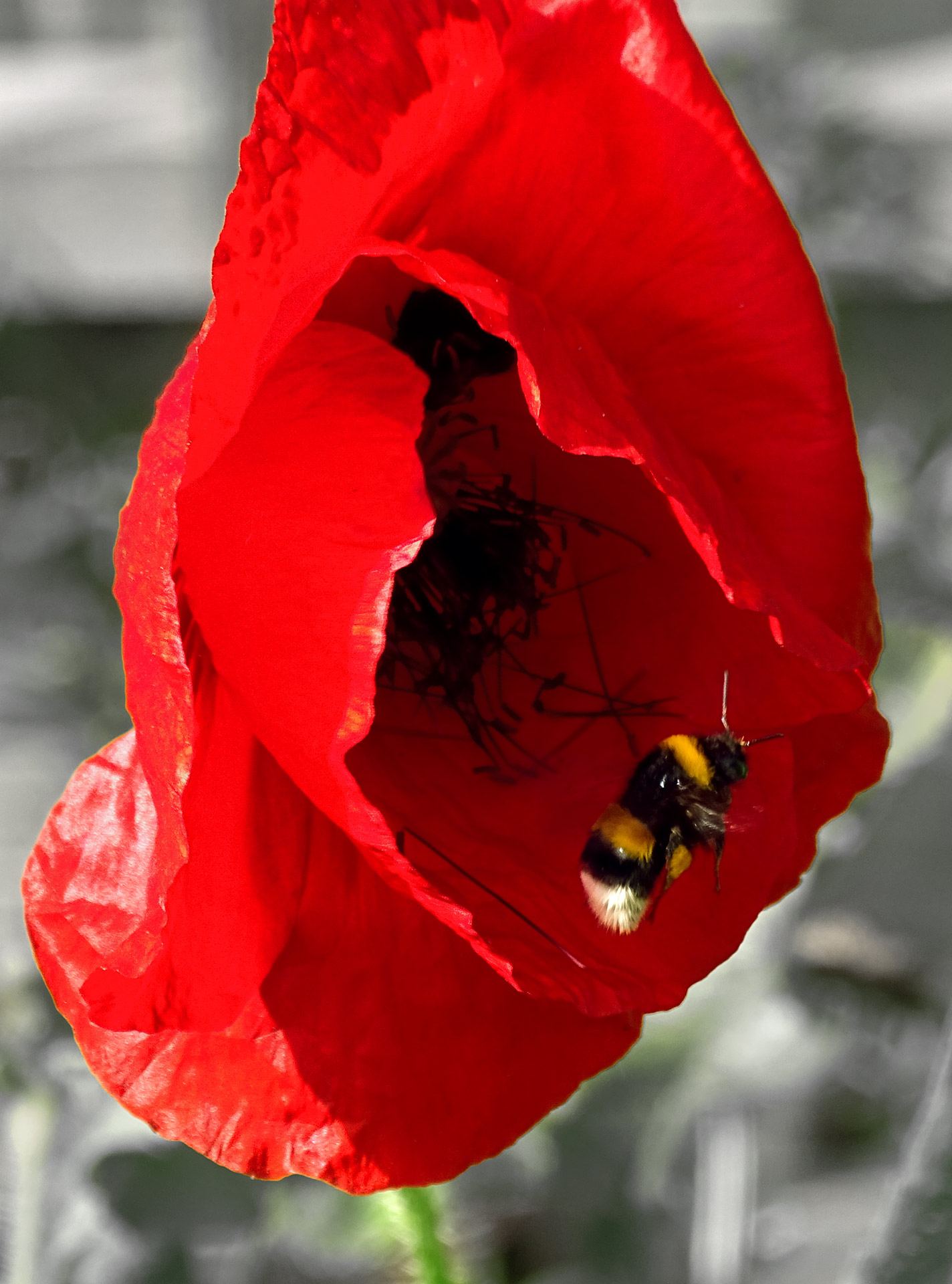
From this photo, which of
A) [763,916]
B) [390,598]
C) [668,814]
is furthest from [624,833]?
Answer: [763,916]

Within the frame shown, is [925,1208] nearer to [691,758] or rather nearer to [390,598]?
[691,758]

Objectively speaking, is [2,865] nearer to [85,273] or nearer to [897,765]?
[85,273]

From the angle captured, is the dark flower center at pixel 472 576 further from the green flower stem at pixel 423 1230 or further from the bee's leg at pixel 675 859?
the green flower stem at pixel 423 1230

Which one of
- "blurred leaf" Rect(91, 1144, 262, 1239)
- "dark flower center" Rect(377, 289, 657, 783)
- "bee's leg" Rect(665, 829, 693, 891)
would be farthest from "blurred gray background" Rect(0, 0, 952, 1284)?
"dark flower center" Rect(377, 289, 657, 783)

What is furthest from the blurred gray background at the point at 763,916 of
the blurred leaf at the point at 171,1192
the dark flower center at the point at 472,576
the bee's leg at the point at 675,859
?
the dark flower center at the point at 472,576

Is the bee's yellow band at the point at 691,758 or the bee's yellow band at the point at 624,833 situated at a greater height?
the bee's yellow band at the point at 691,758

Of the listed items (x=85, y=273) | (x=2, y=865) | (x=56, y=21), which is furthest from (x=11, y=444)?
(x=56, y=21)
